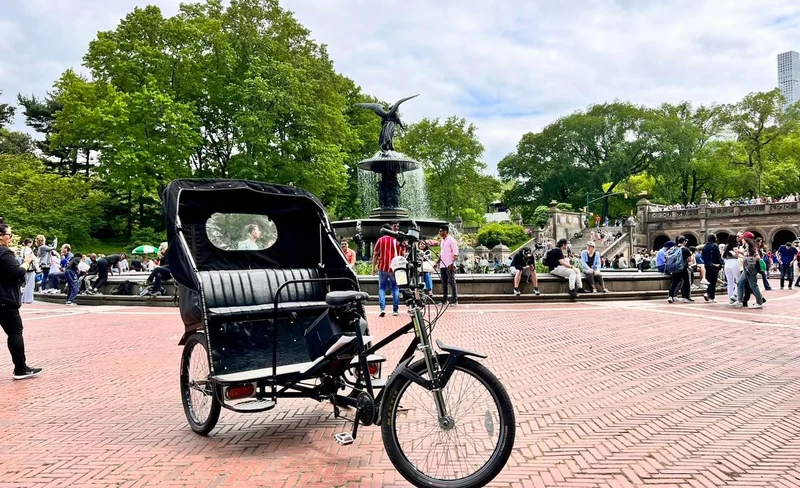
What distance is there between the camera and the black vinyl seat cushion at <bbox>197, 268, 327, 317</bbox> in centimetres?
467

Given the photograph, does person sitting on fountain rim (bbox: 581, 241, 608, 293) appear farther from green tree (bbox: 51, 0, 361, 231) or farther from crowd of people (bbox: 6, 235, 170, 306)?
green tree (bbox: 51, 0, 361, 231)

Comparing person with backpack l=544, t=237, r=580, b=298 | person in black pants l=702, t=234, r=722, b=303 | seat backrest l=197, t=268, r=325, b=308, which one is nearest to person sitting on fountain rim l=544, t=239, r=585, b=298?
person with backpack l=544, t=237, r=580, b=298

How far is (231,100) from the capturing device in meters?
32.0

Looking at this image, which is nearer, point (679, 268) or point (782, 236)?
point (679, 268)

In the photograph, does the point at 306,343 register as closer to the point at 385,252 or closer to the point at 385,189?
the point at 385,252

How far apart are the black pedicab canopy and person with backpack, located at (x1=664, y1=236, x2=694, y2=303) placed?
41.9ft

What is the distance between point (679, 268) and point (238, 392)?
1421 cm

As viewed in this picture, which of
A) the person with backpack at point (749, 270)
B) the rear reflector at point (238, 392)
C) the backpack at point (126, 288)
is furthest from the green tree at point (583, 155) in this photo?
the rear reflector at point (238, 392)

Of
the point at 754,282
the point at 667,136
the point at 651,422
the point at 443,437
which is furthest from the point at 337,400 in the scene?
the point at 667,136

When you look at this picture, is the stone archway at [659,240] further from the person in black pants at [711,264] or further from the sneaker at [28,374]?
the sneaker at [28,374]

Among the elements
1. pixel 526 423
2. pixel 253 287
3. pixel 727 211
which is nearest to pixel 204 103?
pixel 253 287

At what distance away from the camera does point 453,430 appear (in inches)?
134

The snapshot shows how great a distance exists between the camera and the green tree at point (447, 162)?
55.0m

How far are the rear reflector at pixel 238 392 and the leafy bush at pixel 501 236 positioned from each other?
4593cm
